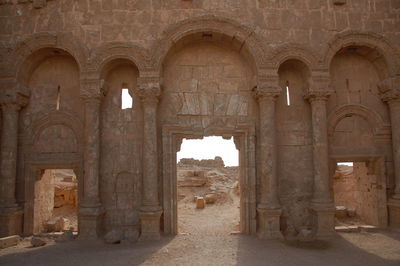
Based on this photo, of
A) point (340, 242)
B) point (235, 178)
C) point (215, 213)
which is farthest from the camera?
point (235, 178)

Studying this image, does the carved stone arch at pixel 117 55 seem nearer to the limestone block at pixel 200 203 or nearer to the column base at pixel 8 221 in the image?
the column base at pixel 8 221

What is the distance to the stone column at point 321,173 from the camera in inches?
316

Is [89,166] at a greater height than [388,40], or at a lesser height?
lesser

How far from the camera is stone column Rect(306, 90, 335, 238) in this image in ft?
26.3

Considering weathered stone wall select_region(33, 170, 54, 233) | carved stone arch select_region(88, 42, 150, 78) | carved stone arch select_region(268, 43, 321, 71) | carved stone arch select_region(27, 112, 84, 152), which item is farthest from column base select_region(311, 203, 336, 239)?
weathered stone wall select_region(33, 170, 54, 233)

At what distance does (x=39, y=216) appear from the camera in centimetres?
885

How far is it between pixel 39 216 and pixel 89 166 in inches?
102

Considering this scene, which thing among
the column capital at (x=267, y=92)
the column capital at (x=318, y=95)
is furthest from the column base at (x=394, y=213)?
the column capital at (x=267, y=92)

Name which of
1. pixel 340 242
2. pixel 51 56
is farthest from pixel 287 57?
pixel 51 56

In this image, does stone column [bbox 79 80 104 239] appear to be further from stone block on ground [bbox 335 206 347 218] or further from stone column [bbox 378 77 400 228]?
stone block on ground [bbox 335 206 347 218]

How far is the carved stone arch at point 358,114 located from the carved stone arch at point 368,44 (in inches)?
52.2

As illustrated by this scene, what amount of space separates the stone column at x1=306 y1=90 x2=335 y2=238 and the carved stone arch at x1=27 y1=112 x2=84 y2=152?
7.01 m

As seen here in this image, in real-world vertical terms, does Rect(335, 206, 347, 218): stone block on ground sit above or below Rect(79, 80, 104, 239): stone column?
below

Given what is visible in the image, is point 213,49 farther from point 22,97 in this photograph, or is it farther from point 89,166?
point 22,97
